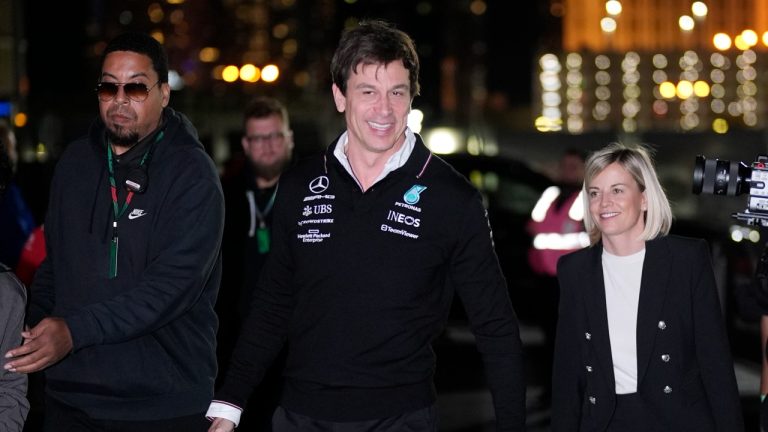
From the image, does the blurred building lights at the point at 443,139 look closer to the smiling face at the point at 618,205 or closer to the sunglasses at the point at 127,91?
the smiling face at the point at 618,205

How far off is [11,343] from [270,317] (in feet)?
2.98

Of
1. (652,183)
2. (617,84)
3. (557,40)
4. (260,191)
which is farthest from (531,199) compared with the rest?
(617,84)

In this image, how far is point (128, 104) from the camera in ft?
14.8

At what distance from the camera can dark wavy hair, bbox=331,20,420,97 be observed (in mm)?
4211

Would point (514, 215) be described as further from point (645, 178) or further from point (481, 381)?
point (645, 178)

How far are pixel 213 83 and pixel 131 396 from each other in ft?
208

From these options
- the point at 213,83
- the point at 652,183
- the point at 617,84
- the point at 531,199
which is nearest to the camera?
the point at 652,183

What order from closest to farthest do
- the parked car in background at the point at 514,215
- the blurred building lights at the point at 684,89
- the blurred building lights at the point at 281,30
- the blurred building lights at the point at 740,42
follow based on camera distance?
1. the parked car in background at the point at 514,215
2. the blurred building lights at the point at 740,42
3. the blurred building lights at the point at 281,30
4. the blurred building lights at the point at 684,89

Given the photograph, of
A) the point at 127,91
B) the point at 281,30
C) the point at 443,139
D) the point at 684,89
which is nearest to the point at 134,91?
the point at 127,91

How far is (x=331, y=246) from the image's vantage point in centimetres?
416

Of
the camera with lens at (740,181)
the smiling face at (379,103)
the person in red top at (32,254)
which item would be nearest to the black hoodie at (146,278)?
the smiling face at (379,103)

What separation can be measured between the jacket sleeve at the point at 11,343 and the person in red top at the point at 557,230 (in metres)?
6.43

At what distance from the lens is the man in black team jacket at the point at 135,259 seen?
4312 mm

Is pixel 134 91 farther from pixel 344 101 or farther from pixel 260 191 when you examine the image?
pixel 260 191
